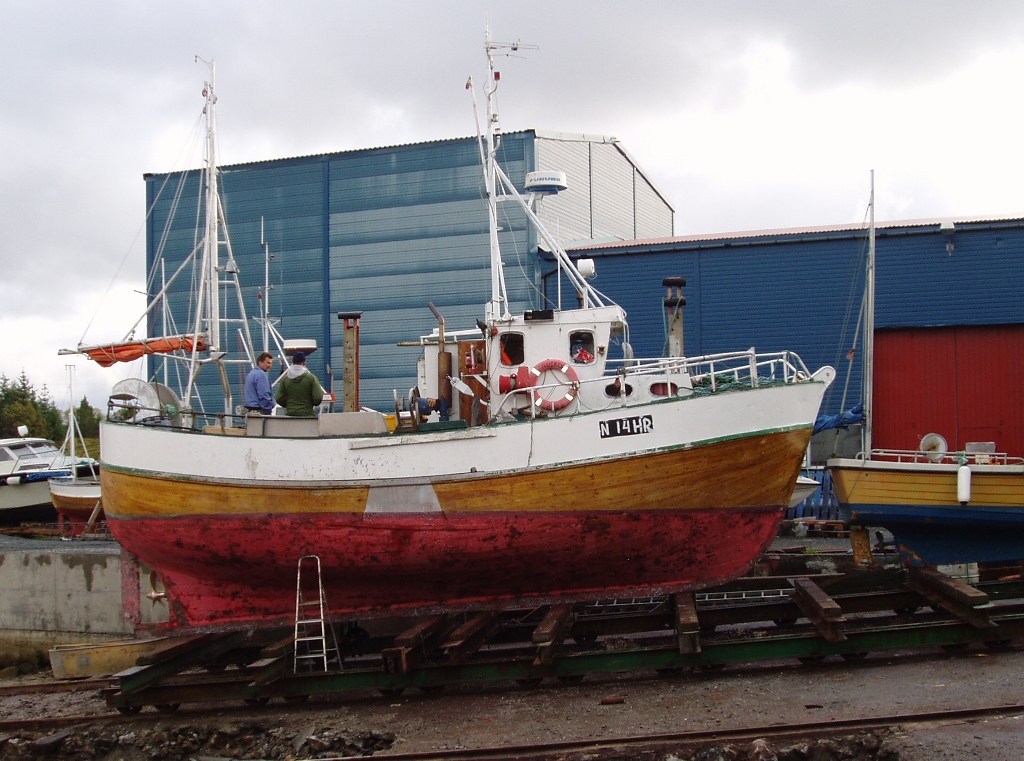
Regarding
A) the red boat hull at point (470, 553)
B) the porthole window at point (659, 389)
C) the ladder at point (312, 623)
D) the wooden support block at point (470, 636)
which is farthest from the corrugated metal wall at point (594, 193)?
the wooden support block at point (470, 636)

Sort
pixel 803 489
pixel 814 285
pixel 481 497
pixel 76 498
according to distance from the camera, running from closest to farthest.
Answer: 1. pixel 481 497
2. pixel 803 489
3. pixel 76 498
4. pixel 814 285

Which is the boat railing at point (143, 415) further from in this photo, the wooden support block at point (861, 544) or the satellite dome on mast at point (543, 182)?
the wooden support block at point (861, 544)

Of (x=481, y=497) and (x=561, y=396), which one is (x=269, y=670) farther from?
(x=561, y=396)

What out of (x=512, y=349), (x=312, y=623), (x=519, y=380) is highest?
(x=512, y=349)

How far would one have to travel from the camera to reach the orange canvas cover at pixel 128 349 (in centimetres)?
1487

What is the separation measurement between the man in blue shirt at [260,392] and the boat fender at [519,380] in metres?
2.78

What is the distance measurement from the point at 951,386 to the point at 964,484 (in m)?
10.7

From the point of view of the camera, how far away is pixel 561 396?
33.3 ft

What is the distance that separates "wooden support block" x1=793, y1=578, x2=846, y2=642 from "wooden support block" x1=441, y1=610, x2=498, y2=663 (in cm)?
319

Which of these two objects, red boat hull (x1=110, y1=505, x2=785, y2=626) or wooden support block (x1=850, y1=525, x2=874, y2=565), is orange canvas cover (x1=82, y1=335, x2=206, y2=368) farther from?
wooden support block (x1=850, y1=525, x2=874, y2=565)

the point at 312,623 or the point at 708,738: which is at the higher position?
the point at 312,623

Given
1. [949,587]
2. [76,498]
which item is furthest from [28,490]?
[949,587]

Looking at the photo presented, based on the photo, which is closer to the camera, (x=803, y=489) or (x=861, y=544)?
(x=861, y=544)

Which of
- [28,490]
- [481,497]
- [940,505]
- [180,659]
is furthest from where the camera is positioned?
[28,490]
